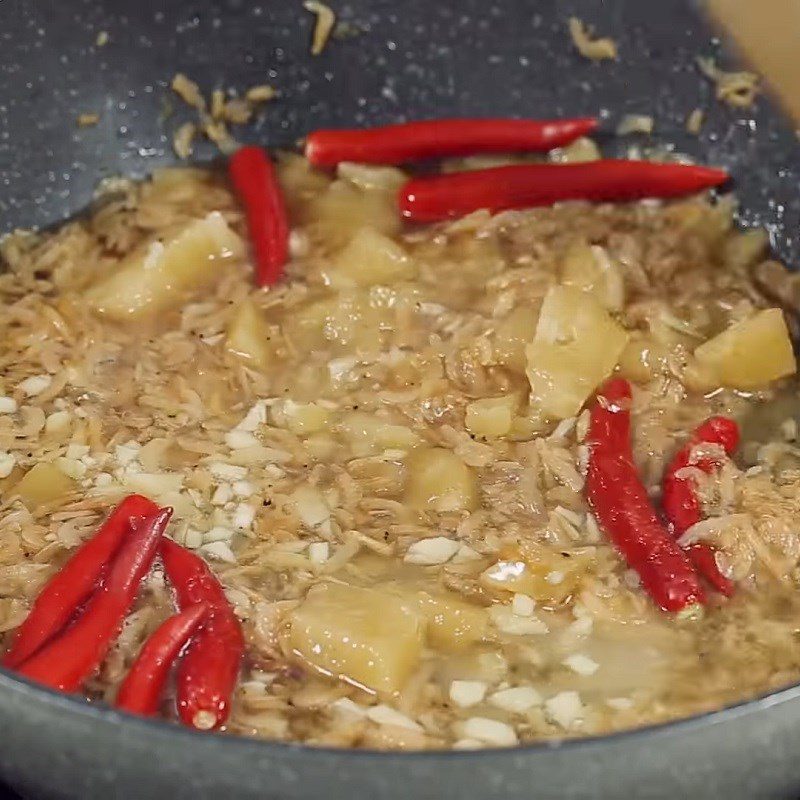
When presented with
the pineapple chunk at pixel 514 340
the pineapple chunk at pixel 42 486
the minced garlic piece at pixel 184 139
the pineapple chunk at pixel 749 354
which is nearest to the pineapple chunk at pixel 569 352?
the pineapple chunk at pixel 514 340

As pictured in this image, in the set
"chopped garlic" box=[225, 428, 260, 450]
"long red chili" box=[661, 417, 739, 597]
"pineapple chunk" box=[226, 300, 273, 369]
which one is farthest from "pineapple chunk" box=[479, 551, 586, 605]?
"pineapple chunk" box=[226, 300, 273, 369]

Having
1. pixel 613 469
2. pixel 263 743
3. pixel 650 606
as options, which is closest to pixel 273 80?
pixel 613 469

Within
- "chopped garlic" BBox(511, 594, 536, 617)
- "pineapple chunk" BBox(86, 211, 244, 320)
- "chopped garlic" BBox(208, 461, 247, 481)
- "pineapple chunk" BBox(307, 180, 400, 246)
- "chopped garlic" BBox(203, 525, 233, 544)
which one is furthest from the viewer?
"pineapple chunk" BBox(307, 180, 400, 246)

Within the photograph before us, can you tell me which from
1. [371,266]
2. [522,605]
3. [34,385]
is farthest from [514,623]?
[34,385]

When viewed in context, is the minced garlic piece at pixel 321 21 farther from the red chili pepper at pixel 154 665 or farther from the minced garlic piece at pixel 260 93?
the red chili pepper at pixel 154 665

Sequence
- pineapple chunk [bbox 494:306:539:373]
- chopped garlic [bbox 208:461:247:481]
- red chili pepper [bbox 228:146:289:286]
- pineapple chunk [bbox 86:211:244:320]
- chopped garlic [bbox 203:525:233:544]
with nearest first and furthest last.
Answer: chopped garlic [bbox 203:525:233:544] < chopped garlic [bbox 208:461:247:481] < pineapple chunk [bbox 494:306:539:373] < pineapple chunk [bbox 86:211:244:320] < red chili pepper [bbox 228:146:289:286]

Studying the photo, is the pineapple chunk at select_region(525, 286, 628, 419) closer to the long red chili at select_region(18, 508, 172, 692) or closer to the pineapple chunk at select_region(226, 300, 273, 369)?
the pineapple chunk at select_region(226, 300, 273, 369)
